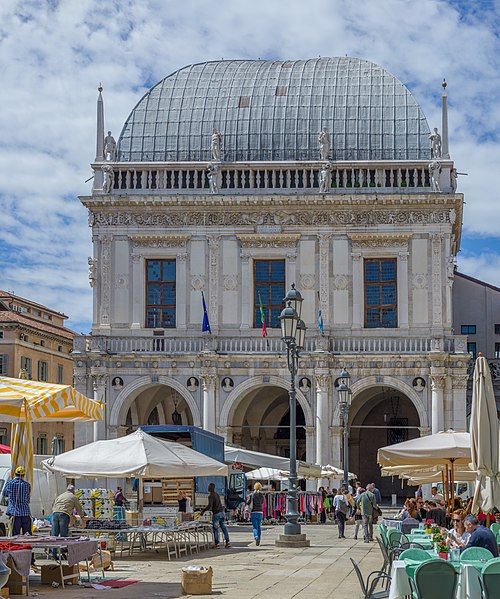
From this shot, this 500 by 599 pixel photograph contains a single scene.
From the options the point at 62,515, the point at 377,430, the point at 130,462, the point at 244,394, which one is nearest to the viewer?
the point at 62,515

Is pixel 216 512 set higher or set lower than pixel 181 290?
lower

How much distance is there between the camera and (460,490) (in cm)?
4291

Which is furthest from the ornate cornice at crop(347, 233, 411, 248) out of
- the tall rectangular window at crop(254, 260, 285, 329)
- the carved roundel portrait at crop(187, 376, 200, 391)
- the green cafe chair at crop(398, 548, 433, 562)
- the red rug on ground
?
the green cafe chair at crop(398, 548, 433, 562)

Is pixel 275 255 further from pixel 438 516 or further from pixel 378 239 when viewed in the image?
pixel 438 516

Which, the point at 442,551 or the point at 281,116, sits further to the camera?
the point at 281,116

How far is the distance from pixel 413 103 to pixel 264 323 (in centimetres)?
1207

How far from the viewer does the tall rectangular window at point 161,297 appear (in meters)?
49.2

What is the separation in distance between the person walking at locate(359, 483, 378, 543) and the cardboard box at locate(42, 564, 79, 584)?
449 inches

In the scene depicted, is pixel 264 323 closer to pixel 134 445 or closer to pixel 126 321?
pixel 126 321

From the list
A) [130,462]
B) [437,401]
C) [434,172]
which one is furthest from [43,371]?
[130,462]

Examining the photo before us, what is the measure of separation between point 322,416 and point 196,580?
96.1ft

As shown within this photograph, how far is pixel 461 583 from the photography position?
1406 cm

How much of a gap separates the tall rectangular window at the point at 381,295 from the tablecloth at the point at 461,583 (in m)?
34.1

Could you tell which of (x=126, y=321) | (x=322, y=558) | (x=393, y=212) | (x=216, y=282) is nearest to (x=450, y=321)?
(x=393, y=212)
